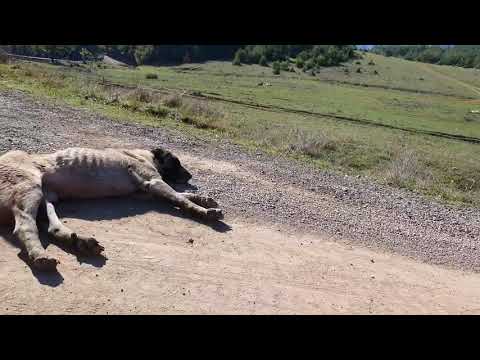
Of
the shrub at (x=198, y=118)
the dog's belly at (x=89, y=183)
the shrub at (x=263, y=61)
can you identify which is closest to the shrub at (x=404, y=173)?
the shrub at (x=198, y=118)

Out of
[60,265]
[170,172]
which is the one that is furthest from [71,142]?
[60,265]

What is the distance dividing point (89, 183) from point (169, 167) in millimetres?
2127

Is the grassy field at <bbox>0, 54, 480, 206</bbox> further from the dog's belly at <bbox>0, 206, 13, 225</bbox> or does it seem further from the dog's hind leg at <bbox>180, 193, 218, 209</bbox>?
the dog's belly at <bbox>0, 206, 13, 225</bbox>

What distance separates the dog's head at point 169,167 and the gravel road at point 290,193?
0.45 metres

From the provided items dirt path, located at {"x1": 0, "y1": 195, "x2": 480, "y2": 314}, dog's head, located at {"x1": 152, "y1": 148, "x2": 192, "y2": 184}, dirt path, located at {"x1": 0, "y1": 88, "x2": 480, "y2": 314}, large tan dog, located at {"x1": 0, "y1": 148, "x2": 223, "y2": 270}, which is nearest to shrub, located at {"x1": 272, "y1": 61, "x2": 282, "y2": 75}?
dirt path, located at {"x1": 0, "y1": 88, "x2": 480, "y2": 314}

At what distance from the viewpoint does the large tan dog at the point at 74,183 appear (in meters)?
6.54

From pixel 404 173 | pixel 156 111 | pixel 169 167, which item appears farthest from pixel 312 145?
pixel 169 167

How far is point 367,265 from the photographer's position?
8039mm

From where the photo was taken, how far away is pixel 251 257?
24.6 ft

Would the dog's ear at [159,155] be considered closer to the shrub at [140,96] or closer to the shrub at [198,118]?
the shrub at [198,118]

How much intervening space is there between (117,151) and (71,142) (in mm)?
3150

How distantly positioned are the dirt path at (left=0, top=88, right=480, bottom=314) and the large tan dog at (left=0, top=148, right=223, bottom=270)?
21 cm

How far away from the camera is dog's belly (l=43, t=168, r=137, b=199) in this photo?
7829 millimetres
